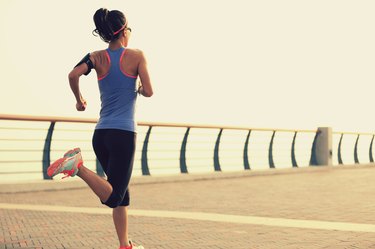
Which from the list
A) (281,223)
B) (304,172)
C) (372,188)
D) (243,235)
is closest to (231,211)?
(281,223)

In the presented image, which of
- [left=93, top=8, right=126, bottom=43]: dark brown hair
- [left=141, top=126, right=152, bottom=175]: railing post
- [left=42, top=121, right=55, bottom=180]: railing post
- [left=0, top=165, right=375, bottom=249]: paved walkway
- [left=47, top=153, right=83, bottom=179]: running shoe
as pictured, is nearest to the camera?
[left=47, top=153, right=83, bottom=179]: running shoe

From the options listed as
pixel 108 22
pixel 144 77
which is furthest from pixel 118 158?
pixel 108 22

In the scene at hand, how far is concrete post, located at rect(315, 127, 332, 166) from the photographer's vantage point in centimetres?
2145

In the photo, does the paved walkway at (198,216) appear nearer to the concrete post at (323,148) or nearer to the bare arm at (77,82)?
the bare arm at (77,82)

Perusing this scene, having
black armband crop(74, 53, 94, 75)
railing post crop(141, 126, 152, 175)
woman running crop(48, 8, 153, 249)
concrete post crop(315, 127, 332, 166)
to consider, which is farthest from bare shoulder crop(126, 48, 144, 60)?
concrete post crop(315, 127, 332, 166)

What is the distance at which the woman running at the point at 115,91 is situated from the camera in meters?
4.42

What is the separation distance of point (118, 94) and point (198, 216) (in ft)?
12.6

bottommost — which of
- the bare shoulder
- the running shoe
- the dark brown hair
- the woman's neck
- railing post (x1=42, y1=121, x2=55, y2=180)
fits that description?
railing post (x1=42, y1=121, x2=55, y2=180)

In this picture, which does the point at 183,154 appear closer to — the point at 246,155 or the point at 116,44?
the point at 246,155

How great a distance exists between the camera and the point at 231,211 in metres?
8.56

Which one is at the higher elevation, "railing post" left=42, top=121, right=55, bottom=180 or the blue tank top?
the blue tank top

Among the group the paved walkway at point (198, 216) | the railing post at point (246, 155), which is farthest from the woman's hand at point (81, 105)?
the railing post at point (246, 155)

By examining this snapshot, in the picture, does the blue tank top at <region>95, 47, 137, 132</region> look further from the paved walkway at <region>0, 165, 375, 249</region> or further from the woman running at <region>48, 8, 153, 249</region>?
the paved walkway at <region>0, 165, 375, 249</region>

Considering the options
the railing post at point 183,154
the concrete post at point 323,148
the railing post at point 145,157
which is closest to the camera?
the railing post at point 145,157
